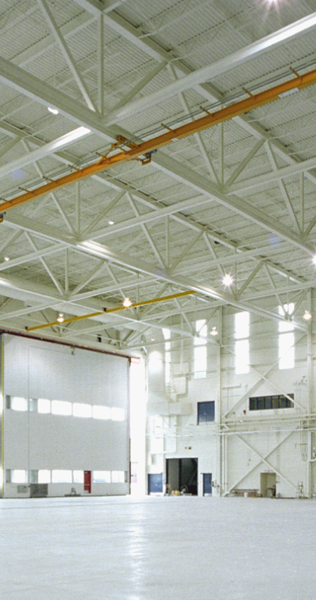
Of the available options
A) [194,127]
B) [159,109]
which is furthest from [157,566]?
[159,109]

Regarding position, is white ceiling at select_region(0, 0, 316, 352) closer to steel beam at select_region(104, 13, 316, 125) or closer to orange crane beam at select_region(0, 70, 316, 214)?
steel beam at select_region(104, 13, 316, 125)

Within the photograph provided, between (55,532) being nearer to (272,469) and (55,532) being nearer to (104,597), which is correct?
(104,597)

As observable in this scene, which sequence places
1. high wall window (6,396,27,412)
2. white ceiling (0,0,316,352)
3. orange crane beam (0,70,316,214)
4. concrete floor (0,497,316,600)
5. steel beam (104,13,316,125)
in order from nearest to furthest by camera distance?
1. concrete floor (0,497,316,600)
2. steel beam (104,13,316,125)
3. white ceiling (0,0,316,352)
4. orange crane beam (0,70,316,214)
5. high wall window (6,396,27,412)

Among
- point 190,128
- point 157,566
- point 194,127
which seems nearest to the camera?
point 157,566

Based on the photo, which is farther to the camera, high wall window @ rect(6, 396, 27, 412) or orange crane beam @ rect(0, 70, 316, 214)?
high wall window @ rect(6, 396, 27, 412)

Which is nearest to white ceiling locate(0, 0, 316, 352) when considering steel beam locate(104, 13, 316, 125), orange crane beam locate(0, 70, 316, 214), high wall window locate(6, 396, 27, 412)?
steel beam locate(104, 13, 316, 125)

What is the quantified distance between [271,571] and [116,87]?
64.4 feet

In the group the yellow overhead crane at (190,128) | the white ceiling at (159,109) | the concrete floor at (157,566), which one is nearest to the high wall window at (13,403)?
the white ceiling at (159,109)

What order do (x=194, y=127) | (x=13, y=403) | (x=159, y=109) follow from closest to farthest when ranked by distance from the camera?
1. (x=194, y=127)
2. (x=159, y=109)
3. (x=13, y=403)

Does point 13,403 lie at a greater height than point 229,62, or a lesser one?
lesser

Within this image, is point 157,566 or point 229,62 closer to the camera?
point 157,566

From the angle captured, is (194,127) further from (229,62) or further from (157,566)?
(157,566)

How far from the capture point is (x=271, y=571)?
7152mm

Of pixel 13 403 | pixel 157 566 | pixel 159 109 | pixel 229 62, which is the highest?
pixel 159 109
